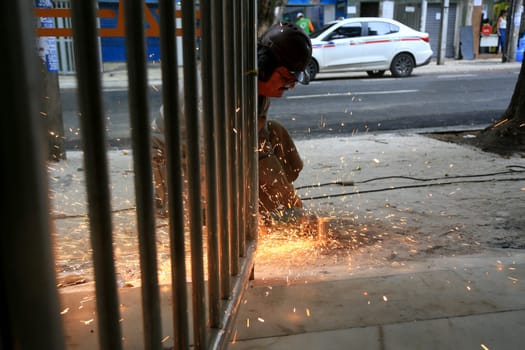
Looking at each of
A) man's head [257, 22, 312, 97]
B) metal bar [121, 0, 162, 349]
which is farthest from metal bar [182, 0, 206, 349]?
man's head [257, 22, 312, 97]

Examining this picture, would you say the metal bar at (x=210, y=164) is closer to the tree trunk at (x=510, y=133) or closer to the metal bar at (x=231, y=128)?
the metal bar at (x=231, y=128)

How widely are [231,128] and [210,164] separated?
269 mm

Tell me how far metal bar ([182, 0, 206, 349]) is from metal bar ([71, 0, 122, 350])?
0.47 metres

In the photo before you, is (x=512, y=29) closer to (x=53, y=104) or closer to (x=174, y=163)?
(x=53, y=104)

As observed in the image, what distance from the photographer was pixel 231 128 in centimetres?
174

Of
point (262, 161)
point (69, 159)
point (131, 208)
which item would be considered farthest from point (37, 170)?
point (69, 159)

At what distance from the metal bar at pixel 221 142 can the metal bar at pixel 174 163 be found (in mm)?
366

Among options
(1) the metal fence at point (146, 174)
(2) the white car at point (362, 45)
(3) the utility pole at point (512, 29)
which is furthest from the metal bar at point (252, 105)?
(3) the utility pole at point (512, 29)

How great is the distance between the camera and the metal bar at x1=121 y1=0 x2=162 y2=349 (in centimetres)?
95

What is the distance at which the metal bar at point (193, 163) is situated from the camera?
1255mm

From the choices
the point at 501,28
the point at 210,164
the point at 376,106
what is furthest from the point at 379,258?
the point at 501,28

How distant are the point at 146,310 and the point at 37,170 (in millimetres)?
559

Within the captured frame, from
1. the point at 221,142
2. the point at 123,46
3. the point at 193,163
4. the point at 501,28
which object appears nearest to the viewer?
the point at 123,46

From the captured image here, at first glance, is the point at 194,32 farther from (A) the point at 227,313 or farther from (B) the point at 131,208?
(B) the point at 131,208
